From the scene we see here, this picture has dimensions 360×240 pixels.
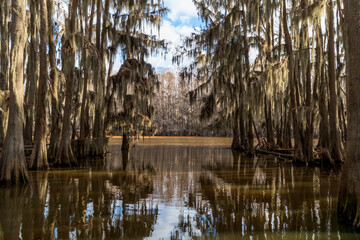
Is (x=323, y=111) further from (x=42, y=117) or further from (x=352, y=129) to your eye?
(x=42, y=117)

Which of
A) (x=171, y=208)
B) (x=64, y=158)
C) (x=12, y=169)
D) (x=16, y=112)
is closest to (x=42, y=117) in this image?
(x=64, y=158)

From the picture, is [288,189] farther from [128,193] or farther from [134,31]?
[134,31]

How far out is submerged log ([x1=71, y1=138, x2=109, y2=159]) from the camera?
588 inches

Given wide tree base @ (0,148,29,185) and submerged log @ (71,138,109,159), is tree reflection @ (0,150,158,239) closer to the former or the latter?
wide tree base @ (0,148,29,185)

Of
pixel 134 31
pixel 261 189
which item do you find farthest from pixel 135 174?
pixel 134 31

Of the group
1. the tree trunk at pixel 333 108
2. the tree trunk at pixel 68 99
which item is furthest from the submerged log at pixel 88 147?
the tree trunk at pixel 333 108

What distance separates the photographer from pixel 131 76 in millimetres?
17125

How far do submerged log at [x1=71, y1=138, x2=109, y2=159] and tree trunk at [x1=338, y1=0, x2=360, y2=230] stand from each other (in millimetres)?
12427

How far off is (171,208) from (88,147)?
35.1 ft

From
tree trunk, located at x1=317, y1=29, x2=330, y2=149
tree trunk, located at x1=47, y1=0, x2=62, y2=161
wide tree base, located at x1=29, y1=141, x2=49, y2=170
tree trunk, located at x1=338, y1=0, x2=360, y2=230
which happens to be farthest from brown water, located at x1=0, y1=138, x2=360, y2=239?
tree trunk, located at x1=317, y1=29, x2=330, y2=149

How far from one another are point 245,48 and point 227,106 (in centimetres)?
398

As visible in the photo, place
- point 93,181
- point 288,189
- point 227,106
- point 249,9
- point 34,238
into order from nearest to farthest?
point 34,238 < point 288,189 < point 93,181 < point 249,9 < point 227,106

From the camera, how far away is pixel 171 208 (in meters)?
5.70

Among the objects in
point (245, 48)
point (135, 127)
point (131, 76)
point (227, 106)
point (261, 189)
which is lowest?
point (261, 189)
